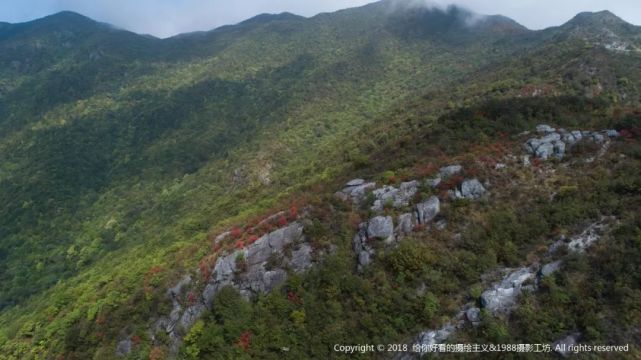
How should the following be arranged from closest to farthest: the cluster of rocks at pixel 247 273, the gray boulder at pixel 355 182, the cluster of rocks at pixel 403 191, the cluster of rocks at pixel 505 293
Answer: the cluster of rocks at pixel 505 293 < the cluster of rocks at pixel 247 273 < the cluster of rocks at pixel 403 191 < the gray boulder at pixel 355 182

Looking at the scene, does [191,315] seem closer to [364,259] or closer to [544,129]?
[364,259]

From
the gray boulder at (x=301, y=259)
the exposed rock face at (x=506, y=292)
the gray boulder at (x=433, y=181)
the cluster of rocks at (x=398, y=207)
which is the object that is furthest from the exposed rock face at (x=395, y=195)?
the exposed rock face at (x=506, y=292)

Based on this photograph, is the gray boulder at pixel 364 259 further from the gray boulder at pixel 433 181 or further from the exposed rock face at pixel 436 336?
the gray boulder at pixel 433 181

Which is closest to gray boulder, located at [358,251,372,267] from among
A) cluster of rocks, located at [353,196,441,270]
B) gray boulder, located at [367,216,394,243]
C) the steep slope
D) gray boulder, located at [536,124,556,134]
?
cluster of rocks, located at [353,196,441,270]

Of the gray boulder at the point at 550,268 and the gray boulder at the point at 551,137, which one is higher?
the gray boulder at the point at 551,137

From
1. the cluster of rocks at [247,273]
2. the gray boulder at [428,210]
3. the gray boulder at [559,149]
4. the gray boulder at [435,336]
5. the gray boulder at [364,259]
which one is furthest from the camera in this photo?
the gray boulder at [559,149]
